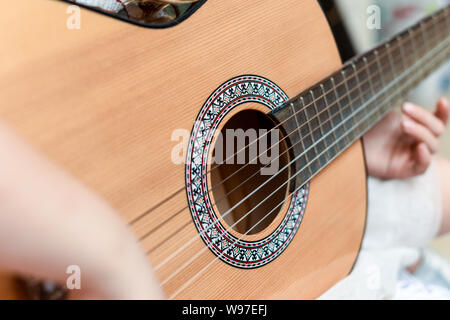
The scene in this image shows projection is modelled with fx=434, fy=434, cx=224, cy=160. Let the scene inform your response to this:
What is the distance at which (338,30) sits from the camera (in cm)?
64

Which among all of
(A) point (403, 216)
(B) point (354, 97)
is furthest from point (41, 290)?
(A) point (403, 216)

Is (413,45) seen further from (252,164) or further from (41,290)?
(41,290)

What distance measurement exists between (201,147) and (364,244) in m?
0.41

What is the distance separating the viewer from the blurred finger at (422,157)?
71 cm

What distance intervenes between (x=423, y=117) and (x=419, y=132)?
3 cm

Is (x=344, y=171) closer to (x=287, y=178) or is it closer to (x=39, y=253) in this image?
(x=287, y=178)

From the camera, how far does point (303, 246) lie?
540 mm

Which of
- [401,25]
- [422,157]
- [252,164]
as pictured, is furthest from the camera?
[401,25]

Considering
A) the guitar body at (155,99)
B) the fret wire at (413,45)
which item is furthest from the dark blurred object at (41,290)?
the fret wire at (413,45)

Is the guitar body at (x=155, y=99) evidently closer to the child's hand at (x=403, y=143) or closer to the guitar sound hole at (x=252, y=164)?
the guitar sound hole at (x=252, y=164)

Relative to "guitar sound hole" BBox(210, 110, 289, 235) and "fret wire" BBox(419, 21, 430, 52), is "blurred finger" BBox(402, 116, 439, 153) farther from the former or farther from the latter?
"guitar sound hole" BBox(210, 110, 289, 235)

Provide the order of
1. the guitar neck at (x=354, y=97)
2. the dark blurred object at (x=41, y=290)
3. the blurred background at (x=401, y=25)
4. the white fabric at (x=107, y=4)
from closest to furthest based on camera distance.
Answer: the dark blurred object at (x=41, y=290), the white fabric at (x=107, y=4), the guitar neck at (x=354, y=97), the blurred background at (x=401, y=25)

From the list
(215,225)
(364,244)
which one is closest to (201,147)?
(215,225)

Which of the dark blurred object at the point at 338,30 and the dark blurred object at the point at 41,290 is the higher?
the dark blurred object at the point at 338,30
